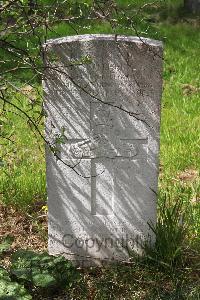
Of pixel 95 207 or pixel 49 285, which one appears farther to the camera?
pixel 95 207

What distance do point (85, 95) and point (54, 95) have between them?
0.56 feet

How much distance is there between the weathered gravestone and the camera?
3.20 m

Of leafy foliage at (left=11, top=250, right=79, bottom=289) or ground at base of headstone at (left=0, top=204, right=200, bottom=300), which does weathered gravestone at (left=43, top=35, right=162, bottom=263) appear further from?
leafy foliage at (left=11, top=250, right=79, bottom=289)

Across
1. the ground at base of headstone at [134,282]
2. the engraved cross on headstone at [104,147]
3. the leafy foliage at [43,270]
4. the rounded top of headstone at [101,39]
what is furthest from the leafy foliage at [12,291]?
the rounded top of headstone at [101,39]

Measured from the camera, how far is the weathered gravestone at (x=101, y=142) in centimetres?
320

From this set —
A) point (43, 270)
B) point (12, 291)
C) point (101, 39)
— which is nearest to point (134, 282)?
point (43, 270)

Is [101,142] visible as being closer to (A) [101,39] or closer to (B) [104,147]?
(B) [104,147]

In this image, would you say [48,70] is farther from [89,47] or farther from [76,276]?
[76,276]

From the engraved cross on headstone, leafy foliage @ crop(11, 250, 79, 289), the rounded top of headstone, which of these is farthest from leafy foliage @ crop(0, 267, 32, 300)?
the rounded top of headstone

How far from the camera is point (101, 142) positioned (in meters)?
3.38

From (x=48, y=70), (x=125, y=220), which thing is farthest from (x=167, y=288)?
(x=48, y=70)

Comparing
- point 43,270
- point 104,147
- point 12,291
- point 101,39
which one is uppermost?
point 101,39

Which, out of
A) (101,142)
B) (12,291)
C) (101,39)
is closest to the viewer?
(12,291)

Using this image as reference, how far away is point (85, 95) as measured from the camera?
3285 mm
